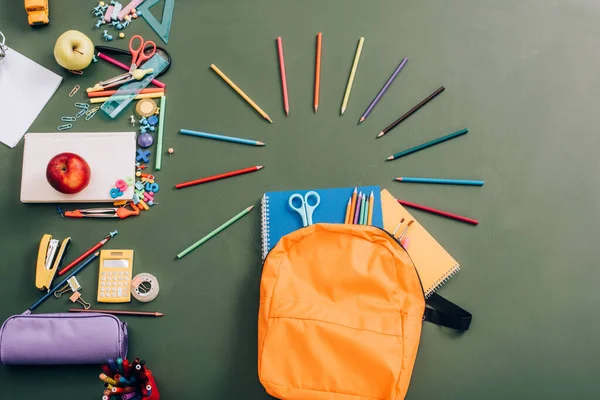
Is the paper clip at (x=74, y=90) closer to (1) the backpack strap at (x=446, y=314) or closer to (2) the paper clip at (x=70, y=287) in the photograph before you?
(2) the paper clip at (x=70, y=287)

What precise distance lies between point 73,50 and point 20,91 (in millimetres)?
190

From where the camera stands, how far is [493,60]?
124 cm

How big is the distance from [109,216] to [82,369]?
0.38 meters

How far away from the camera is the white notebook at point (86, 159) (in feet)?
3.99

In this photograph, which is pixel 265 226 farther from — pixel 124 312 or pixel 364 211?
pixel 124 312

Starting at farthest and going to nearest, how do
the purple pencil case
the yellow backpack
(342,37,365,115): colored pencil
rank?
(342,37,365,115): colored pencil, the purple pencil case, the yellow backpack

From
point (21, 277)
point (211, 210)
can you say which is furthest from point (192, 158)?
point (21, 277)

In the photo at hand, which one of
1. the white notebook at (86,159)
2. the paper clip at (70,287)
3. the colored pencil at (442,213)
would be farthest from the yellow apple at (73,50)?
the colored pencil at (442,213)

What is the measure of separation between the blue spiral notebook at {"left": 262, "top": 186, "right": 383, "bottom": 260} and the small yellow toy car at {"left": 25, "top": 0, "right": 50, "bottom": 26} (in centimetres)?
79

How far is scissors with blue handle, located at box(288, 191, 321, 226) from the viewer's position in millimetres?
1165

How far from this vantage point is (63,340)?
1.12 metres

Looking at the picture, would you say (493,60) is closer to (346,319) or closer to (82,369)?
(346,319)

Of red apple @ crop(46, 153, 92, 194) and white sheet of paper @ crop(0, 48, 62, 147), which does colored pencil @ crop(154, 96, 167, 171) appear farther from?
white sheet of paper @ crop(0, 48, 62, 147)

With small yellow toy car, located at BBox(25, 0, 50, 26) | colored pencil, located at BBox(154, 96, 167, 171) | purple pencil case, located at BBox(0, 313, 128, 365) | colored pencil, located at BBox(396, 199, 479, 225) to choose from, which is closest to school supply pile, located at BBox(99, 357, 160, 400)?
purple pencil case, located at BBox(0, 313, 128, 365)
